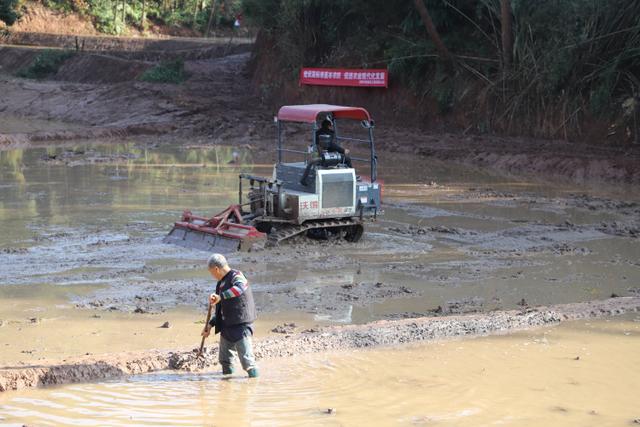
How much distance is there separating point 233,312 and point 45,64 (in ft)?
132

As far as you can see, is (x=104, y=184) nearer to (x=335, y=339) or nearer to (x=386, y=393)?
(x=335, y=339)

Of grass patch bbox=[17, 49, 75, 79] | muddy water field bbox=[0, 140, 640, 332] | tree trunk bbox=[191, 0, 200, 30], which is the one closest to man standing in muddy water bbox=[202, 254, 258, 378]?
muddy water field bbox=[0, 140, 640, 332]

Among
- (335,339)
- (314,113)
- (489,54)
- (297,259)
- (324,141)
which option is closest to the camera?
(335,339)

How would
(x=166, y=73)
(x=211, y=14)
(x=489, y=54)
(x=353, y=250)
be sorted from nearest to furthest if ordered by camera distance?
(x=353, y=250)
(x=489, y=54)
(x=166, y=73)
(x=211, y=14)

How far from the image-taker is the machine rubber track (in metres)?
14.8

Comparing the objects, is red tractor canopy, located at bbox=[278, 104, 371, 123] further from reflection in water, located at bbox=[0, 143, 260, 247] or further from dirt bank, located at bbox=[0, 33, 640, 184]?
dirt bank, located at bbox=[0, 33, 640, 184]

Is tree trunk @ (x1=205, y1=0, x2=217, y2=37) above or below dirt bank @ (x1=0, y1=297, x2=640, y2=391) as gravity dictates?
above

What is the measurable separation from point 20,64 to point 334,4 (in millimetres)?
20347

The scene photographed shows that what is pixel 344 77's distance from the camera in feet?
112

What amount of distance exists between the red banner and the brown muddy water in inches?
945

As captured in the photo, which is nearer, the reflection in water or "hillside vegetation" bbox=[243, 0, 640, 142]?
the reflection in water

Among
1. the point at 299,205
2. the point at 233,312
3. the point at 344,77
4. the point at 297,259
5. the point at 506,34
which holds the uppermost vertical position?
the point at 506,34

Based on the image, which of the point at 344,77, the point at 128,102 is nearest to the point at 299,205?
the point at 344,77

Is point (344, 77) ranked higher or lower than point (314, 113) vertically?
higher
